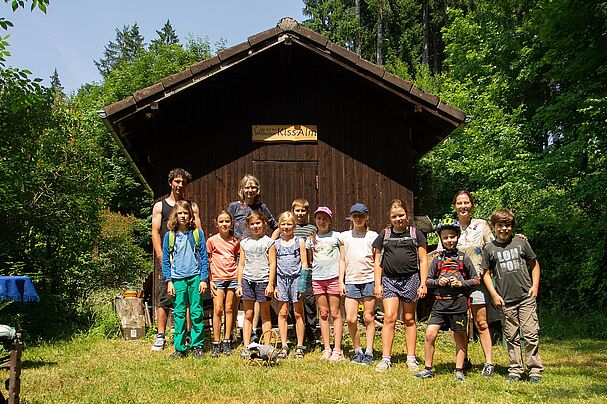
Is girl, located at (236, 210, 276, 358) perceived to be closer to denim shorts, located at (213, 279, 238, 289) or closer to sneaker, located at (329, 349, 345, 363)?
denim shorts, located at (213, 279, 238, 289)

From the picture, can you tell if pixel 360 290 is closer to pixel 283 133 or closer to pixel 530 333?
pixel 530 333

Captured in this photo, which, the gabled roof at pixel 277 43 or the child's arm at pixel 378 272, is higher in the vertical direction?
the gabled roof at pixel 277 43

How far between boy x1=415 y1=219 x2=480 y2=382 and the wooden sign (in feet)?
12.4

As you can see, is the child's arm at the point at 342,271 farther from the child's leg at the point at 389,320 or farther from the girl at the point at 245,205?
the girl at the point at 245,205

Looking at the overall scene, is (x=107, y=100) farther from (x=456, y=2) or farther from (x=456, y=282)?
(x=456, y=282)

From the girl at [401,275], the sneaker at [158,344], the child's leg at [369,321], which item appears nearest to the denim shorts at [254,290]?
the child's leg at [369,321]

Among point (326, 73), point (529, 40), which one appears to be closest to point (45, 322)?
point (326, 73)

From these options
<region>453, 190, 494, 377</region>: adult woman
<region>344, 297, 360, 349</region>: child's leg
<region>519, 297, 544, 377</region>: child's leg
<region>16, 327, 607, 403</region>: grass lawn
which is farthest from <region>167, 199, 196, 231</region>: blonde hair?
<region>519, 297, 544, 377</region>: child's leg

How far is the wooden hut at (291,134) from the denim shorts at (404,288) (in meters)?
3.06

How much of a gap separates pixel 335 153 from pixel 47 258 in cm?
528

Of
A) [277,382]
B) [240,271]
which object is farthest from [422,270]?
[240,271]

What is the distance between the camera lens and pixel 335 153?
937 cm

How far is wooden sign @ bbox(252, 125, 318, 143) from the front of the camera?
923cm

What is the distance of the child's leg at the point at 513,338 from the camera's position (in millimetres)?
5664
